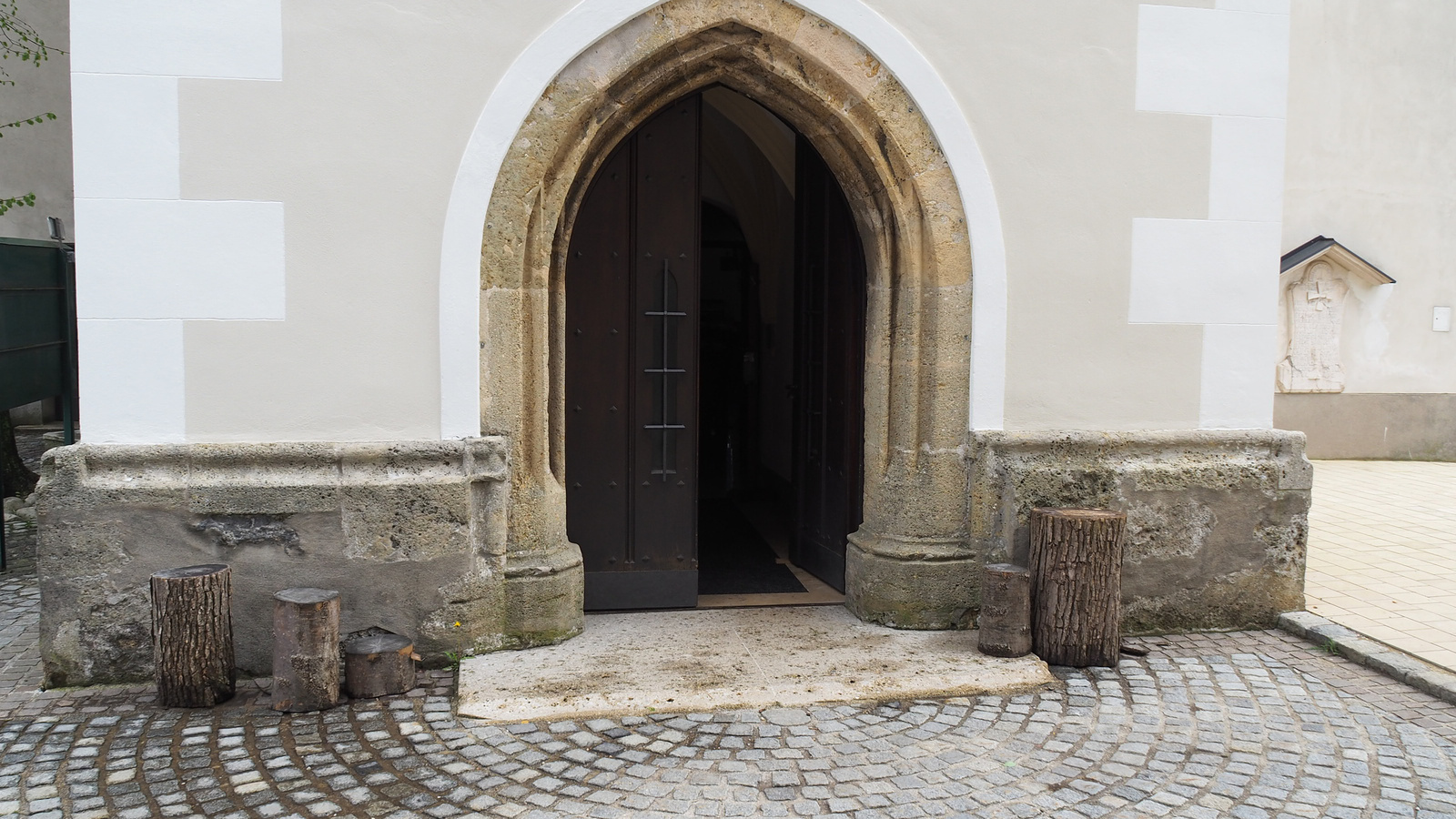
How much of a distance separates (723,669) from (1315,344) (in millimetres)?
8178

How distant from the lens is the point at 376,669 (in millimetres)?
3781

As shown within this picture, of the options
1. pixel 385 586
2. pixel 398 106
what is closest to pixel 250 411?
pixel 385 586

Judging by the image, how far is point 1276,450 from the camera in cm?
466

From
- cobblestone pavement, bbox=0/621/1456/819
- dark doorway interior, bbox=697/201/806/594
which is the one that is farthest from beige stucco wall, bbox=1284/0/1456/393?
cobblestone pavement, bbox=0/621/1456/819

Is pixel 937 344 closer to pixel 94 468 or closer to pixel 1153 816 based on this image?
pixel 1153 816

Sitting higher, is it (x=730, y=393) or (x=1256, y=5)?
(x=1256, y=5)

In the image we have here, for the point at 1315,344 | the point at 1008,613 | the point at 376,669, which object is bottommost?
the point at 376,669

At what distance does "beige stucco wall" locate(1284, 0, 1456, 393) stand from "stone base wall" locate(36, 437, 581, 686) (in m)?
8.70

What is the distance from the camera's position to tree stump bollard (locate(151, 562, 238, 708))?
364cm

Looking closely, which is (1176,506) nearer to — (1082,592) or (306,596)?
(1082,592)

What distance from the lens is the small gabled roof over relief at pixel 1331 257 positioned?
9492mm

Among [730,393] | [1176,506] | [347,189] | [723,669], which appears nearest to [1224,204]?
[1176,506]

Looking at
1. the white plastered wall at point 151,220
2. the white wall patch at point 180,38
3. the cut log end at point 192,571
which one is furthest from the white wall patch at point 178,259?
the cut log end at point 192,571

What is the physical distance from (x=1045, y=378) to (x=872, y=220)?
3.35 ft
